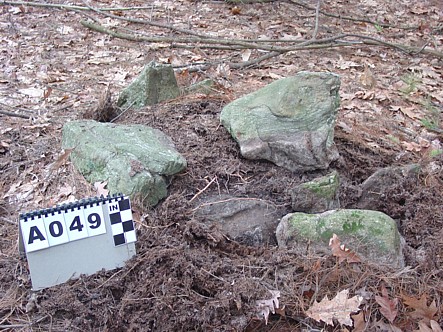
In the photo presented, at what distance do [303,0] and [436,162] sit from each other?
4.58 metres

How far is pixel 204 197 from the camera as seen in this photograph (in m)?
2.81

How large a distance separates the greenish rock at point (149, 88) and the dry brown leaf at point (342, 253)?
214 centimetres

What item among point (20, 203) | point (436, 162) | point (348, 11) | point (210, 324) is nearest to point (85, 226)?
point (210, 324)

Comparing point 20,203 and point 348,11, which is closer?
point 20,203

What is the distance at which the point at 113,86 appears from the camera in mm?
4727

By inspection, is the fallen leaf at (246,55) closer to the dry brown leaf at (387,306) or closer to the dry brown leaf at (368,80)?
the dry brown leaf at (368,80)

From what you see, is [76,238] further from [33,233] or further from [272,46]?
[272,46]

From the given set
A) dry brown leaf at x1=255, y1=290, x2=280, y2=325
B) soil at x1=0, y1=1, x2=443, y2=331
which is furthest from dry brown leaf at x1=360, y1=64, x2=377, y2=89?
dry brown leaf at x1=255, y1=290, x2=280, y2=325

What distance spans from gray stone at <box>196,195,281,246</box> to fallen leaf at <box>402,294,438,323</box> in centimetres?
77

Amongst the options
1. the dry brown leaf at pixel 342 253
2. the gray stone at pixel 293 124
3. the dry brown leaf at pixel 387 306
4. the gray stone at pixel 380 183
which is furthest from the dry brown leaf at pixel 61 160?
the dry brown leaf at pixel 387 306

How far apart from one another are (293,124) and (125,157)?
1.15 metres

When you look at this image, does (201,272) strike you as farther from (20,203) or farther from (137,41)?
(137,41)

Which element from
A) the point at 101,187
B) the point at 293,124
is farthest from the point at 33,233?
the point at 293,124

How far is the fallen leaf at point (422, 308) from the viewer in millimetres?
2137
